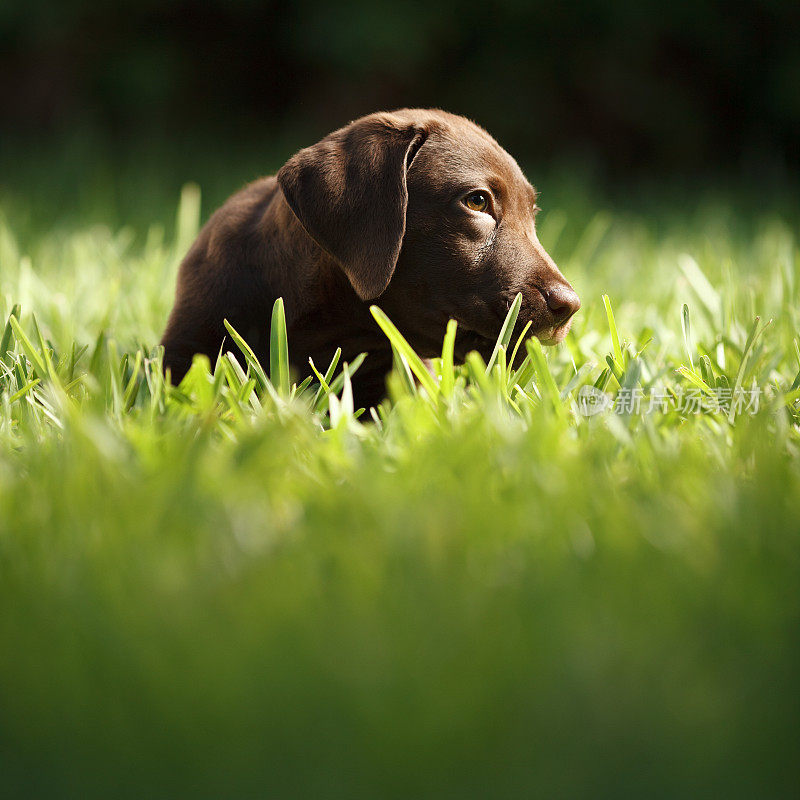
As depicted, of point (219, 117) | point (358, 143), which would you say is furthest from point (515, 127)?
point (358, 143)

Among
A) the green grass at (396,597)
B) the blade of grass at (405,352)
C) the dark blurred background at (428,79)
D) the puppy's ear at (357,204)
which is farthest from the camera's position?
the dark blurred background at (428,79)

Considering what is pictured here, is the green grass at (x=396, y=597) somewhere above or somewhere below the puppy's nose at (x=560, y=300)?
below

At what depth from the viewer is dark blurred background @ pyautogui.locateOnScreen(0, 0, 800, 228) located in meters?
6.67

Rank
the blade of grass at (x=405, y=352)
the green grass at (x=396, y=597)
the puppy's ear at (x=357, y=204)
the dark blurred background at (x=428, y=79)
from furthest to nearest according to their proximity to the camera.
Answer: the dark blurred background at (x=428, y=79), the puppy's ear at (x=357, y=204), the blade of grass at (x=405, y=352), the green grass at (x=396, y=597)

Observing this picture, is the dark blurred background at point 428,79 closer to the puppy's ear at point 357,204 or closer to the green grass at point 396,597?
the puppy's ear at point 357,204

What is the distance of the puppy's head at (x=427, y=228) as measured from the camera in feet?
7.04

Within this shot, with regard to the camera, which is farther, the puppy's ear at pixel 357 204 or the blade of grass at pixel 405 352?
the puppy's ear at pixel 357 204

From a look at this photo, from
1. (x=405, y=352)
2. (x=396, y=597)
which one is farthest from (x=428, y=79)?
(x=396, y=597)

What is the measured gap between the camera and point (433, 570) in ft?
3.90

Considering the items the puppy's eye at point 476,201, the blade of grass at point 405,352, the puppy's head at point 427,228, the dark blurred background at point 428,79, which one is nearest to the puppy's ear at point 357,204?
the puppy's head at point 427,228

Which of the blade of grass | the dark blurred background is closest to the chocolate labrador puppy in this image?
the blade of grass

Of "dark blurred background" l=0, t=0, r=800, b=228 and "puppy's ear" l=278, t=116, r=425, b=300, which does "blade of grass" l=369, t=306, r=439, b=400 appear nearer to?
"puppy's ear" l=278, t=116, r=425, b=300

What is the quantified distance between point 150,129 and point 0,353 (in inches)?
215

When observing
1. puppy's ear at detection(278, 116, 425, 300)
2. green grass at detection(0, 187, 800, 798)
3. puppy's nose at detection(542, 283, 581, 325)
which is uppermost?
puppy's ear at detection(278, 116, 425, 300)
